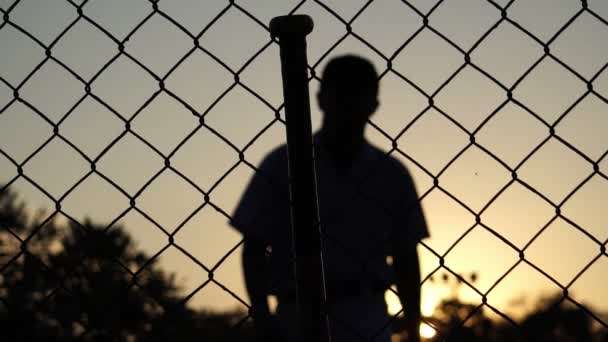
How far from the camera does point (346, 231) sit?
2848 mm

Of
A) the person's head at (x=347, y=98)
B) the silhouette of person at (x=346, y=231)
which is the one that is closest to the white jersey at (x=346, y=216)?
the silhouette of person at (x=346, y=231)

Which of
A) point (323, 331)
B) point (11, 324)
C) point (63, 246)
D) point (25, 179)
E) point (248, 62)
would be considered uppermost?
point (63, 246)

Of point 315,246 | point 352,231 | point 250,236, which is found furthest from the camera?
point 352,231

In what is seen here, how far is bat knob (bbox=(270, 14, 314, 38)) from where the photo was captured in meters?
1.64

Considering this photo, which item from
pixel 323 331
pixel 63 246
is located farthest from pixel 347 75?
pixel 63 246

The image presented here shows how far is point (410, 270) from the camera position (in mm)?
2982

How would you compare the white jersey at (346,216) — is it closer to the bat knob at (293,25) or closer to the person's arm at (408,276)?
the person's arm at (408,276)

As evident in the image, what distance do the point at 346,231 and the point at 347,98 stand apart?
63cm

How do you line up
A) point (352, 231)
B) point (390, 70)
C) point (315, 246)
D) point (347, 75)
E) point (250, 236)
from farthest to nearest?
point (352, 231), point (250, 236), point (347, 75), point (390, 70), point (315, 246)

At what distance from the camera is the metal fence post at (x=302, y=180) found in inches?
64.4

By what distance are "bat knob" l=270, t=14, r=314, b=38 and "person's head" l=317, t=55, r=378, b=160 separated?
1.73 ft

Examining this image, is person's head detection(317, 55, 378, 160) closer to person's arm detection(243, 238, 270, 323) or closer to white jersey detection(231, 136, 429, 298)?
white jersey detection(231, 136, 429, 298)

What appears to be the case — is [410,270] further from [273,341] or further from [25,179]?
[25,179]

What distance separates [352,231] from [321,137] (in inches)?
14.4
